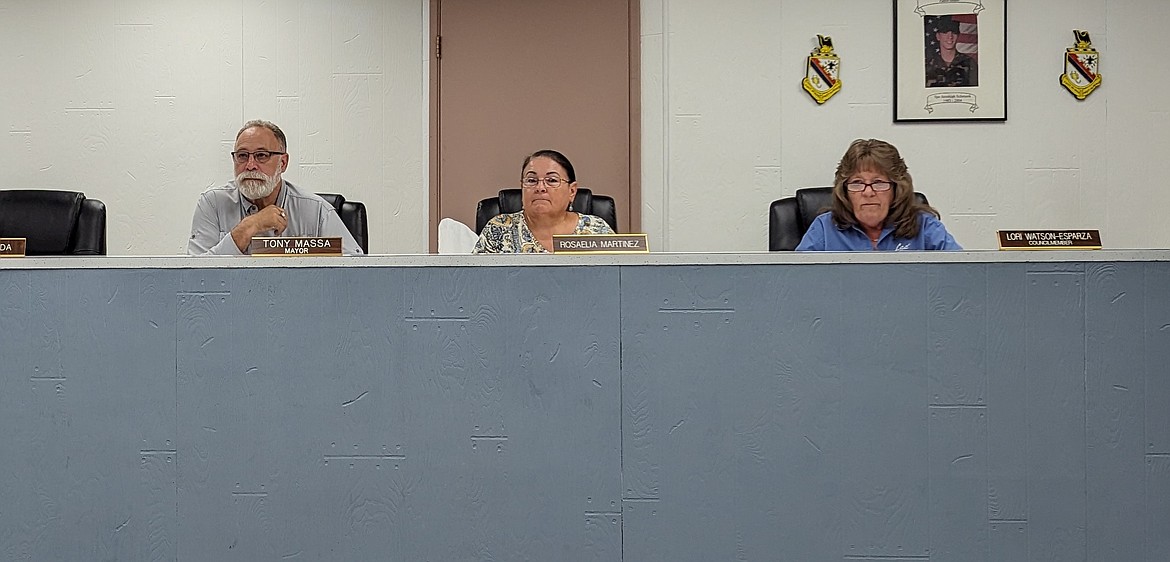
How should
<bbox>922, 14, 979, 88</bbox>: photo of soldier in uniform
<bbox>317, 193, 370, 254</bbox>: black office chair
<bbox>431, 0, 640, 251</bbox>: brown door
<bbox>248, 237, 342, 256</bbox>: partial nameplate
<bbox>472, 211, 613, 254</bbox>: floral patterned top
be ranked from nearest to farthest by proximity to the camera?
<bbox>248, 237, 342, 256</bbox>: partial nameplate → <bbox>472, 211, 613, 254</bbox>: floral patterned top → <bbox>317, 193, 370, 254</bbox>: black office chair → <bbox>922, 14, 979, 88</bbox>: photo of soldier in uniform → <bbox>431, 0, 640, 251</bbox>: brown door

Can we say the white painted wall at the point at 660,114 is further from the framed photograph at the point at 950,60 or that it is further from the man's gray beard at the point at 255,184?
the man's gray beard at the point at 255,184

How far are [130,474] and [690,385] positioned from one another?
1071 millimetres

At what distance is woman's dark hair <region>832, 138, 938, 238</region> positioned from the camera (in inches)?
102

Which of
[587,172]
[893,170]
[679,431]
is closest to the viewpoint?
[679,431]

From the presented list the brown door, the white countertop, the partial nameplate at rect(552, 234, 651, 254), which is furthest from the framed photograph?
the partial nameplate at rect(552, 234, 651, 254)

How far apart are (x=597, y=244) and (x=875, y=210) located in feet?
3.24

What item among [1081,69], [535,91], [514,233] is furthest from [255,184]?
[1081,69]

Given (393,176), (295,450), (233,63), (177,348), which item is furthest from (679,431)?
(233,63)

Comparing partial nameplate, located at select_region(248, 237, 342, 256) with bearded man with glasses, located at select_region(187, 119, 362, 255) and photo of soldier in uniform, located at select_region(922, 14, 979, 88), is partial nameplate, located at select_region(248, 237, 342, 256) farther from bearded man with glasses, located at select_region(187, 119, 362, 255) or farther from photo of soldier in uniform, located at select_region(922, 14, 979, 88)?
photo of soldier in uniform, located at select_region(922, 14, 979, 88)

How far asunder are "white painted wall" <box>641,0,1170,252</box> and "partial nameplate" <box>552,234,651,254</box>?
1925mm

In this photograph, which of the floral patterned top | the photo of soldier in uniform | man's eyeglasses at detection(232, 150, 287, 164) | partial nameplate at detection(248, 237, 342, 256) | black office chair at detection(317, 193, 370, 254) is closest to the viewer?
partial nameplate at detection(248, 237, 342, 256)

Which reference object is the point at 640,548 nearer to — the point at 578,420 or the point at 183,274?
the point at 578,420

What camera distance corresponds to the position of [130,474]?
6.28ft

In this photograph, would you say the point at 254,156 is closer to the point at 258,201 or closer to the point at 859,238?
the point at 258,201
